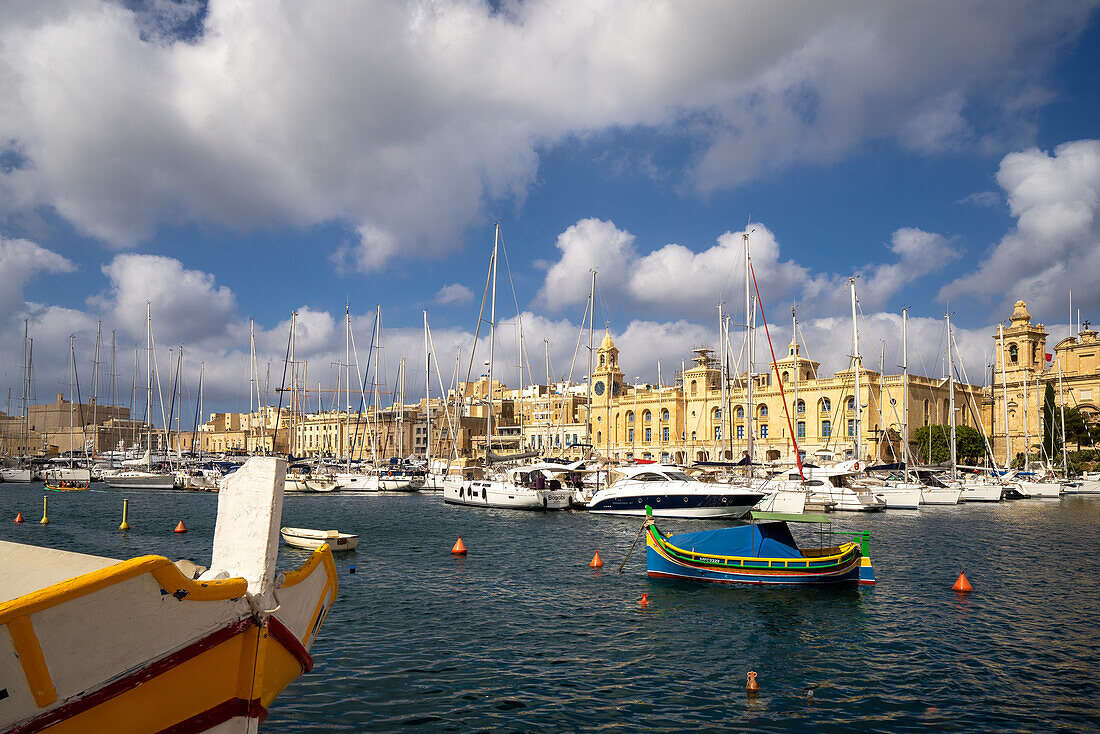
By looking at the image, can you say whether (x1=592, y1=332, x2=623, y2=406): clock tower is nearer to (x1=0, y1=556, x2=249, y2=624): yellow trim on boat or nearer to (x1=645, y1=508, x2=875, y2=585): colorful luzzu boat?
(x1=645, y1=508, x2=875, y2=585): colorful luzzu boat

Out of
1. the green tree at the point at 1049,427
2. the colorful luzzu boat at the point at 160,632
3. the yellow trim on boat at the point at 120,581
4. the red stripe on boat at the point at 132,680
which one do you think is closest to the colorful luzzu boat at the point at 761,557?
the colorful luzzu boat at the point at 160,632

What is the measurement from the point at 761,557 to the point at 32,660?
59.1ft

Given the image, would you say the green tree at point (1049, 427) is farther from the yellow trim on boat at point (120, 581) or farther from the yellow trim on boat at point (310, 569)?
the yellow trim on boat at point (120, 581)

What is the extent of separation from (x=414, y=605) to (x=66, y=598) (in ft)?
46.0

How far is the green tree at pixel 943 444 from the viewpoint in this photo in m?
83.4

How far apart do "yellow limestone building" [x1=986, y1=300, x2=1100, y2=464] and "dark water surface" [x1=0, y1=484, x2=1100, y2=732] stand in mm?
75112

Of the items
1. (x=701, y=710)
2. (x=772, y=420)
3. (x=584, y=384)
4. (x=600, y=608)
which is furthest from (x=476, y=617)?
(x=584, y=384)

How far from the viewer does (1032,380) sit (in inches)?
3674

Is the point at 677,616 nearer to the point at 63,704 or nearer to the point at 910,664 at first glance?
the point at 910,664

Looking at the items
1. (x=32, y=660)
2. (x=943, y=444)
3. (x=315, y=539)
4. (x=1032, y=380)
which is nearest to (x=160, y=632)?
(x=32, y=660)

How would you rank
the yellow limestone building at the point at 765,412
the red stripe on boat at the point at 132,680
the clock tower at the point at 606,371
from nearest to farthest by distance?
the red stripe on boat at the point at 132,680, the yellow limestone building at the point at 765,412, the clock tower at the point at 606,371

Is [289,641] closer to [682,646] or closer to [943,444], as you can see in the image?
[682,646]

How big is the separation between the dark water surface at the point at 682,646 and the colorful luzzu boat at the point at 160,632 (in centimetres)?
438

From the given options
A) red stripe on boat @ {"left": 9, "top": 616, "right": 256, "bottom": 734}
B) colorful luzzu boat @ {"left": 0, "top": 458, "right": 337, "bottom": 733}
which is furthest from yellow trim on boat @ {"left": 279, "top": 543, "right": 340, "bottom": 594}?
red stripe on boat @ {"left": 9, "top": 616, "right": 256, "bottom": 734}
